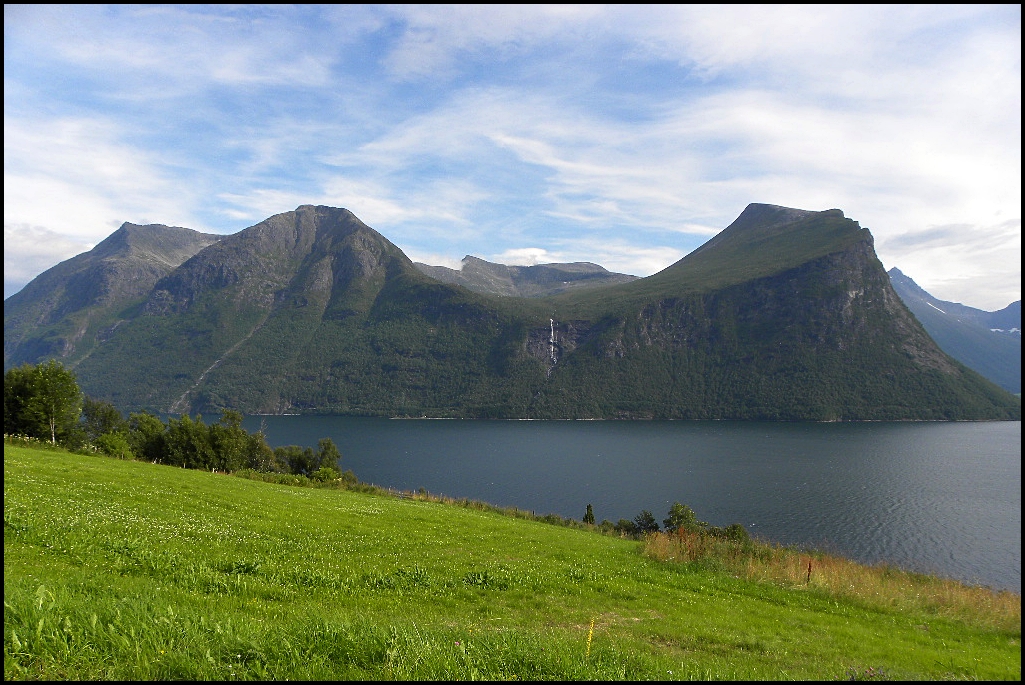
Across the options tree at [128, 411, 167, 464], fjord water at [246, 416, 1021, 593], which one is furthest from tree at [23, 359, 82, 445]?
fjord water at [246, 416, 1021, 593]

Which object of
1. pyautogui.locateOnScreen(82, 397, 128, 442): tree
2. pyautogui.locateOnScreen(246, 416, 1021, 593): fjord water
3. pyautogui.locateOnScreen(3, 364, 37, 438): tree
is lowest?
pyautogui.locateOnScreen(246, 416, 1021, 593): fjord water

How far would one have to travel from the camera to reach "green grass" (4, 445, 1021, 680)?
252 inches

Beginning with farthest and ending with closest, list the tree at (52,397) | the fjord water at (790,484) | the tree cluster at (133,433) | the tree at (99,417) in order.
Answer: the tree at (99,417) → the fjord water at (790,484) → the tree cluster at (133,433) → the tree at (52,397)

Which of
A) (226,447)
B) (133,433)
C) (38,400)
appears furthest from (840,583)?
(133,433)

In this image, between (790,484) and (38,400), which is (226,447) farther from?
(790,484)

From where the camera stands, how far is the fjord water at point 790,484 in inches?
2894

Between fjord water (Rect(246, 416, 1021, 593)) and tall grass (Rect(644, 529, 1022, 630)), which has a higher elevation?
tall grass (Rect(644, 529, 1022, 630))

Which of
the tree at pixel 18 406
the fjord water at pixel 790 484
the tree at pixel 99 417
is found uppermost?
the tree at pixel 18 406

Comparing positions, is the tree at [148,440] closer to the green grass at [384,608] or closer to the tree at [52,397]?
the tree at [52,397]

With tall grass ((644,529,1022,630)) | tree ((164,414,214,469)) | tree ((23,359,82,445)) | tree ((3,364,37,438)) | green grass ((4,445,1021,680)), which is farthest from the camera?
tree ((164,414,214,469))

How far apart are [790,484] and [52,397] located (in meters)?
118

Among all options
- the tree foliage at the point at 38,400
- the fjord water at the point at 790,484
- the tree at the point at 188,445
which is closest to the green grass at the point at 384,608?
the tree foliage at the point at 38,400

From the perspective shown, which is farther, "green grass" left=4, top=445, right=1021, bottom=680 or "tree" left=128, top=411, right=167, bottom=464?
"tree" left=128, top=411, right=167, bottom=464

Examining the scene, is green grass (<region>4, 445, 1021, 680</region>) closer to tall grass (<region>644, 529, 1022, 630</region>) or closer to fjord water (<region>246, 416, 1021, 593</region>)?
tall grass (<region>644, 529, 1022, 630</region>)
